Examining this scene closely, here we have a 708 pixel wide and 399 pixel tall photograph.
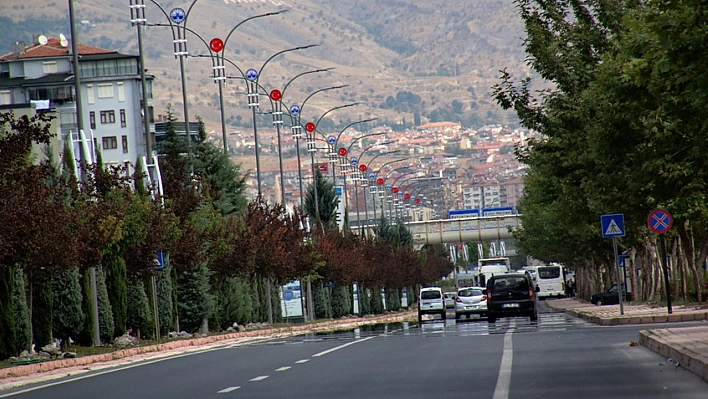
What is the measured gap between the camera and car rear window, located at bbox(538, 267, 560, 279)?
4732 inches

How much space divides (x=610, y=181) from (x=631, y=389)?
1611cm

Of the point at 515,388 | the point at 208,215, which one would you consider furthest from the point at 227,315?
the point at 515,388

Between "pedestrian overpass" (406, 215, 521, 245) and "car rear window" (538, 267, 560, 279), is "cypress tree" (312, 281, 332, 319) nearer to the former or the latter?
"car rear window" (538, 267, 560, 279)

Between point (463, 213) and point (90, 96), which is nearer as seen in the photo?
point (90, 96)

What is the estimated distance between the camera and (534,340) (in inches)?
1069

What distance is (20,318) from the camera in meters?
29.4

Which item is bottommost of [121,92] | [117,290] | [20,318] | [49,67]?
[20,318]

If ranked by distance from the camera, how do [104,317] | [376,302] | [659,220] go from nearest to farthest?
[659,220]
[104,317]
[376,302]

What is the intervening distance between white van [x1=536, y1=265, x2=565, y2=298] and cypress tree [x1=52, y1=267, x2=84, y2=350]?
293 ft

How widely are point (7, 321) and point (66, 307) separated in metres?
4.31

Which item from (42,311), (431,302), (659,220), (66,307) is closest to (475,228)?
(431,302)

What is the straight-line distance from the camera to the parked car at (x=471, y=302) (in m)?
57.1

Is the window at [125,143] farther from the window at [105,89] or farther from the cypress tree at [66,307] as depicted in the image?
the cypress tree at [66,307]

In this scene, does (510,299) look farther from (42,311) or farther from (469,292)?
(42,311)
